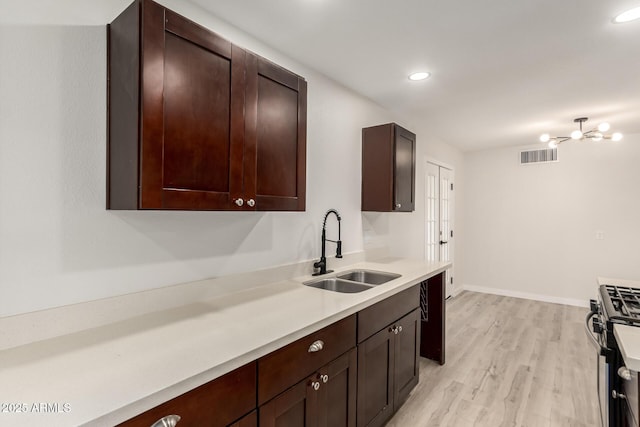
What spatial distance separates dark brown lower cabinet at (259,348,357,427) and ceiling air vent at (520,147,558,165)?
16.1 feet

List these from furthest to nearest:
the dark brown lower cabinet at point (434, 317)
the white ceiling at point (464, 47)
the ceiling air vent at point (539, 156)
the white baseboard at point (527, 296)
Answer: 1. the ceiling air vent at point (539, 156)
2. the white baseboard at point (527, 296)
3. the dark brown lower cabinet at point (434, 317)
4. the white ceiling at point (464, 47)

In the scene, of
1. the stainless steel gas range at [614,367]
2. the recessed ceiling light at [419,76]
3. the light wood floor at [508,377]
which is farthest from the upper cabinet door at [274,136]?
the light wood floor at [508,377]

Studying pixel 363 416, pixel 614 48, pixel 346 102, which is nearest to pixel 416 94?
pixel 346 102

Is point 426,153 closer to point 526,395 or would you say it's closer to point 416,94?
point 416,94

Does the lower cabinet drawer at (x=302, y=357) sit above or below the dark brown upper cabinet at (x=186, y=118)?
below

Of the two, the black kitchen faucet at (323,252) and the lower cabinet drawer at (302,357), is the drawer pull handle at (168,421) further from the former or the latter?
the black kitchen faucet at (323,252)

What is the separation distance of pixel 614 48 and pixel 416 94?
135cm

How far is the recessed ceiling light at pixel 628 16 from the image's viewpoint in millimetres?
1732

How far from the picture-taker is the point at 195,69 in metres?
1.32

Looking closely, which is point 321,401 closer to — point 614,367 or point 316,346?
point 316,346

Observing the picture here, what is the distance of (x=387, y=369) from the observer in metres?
2.04

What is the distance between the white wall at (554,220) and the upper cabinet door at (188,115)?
17.0 ft

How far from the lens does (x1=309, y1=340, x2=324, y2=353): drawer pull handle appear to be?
1.41 m

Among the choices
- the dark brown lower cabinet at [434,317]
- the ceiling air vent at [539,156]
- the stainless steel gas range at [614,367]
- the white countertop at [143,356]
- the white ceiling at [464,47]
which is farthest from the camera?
the ceiling air vent at [539,156]
